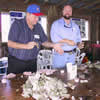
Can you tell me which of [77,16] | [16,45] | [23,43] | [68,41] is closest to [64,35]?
[68,41]

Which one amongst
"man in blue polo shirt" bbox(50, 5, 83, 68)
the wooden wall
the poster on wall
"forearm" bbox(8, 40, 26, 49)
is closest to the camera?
"forearm" bbox(8, 40, 26, 49)

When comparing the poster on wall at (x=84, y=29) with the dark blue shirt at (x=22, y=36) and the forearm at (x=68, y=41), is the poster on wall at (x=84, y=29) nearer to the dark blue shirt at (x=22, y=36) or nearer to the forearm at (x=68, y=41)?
the forearm at (x=68, y=41)

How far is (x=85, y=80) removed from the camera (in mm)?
1504

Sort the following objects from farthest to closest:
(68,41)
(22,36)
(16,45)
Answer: (68,41)
(22,36)
(16,45)

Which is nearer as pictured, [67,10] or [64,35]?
[67,10]

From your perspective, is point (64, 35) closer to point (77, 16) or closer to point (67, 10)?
point (67, 10)

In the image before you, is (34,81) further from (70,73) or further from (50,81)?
(70,73)

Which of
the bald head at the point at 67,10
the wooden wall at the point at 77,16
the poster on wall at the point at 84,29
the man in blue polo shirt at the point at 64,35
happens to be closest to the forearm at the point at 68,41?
the man in blue polo shirt at the point at 64,35

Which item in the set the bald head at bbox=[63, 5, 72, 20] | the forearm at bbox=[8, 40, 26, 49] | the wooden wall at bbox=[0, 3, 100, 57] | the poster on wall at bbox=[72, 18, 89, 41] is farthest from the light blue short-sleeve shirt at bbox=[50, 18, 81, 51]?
the poster on wall at bbox=[72, 18, 89, 41]

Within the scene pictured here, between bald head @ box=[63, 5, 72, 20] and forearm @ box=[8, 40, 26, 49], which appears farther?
bald head @ box=[63, 5, 72, 20]

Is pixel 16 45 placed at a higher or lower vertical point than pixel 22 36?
lower

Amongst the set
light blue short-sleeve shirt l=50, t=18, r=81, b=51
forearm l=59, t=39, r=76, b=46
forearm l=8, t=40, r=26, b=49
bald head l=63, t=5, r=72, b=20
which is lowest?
forearm l=8, t=40, r=26, b=49

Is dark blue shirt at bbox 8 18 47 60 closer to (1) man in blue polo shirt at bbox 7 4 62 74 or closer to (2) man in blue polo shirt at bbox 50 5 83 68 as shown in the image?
(1) man in blue polo shirt at bbox 7 4 62 74

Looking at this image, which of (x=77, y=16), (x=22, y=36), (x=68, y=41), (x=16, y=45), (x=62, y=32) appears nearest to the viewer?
(x=16, y=45)
